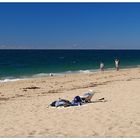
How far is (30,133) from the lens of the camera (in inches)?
376

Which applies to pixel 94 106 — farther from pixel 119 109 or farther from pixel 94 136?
pixel 94 136

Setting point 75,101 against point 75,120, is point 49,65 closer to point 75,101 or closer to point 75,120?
point 75,101

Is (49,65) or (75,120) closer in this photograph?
(75,120)

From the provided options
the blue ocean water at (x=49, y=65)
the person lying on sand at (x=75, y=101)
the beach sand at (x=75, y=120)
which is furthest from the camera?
the blue ocean water at (x=49, y=65)

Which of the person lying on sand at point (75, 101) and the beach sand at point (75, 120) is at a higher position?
the person lying on sand at point (75, 101)

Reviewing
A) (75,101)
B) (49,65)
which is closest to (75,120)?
(75,101)

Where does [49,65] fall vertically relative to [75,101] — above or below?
above

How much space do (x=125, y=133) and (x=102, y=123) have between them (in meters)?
1.31

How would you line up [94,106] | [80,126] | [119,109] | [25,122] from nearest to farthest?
1. [80,126]
2. [25,122]
3. [119,109]
4. [94,106]

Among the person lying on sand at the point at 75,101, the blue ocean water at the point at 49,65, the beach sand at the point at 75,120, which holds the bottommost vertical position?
the beach sand at the point at 75,120

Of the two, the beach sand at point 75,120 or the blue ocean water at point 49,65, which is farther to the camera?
the blue ocean water at point 49,65

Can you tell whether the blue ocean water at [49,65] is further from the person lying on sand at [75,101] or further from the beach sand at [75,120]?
the beach sand at [75,120]

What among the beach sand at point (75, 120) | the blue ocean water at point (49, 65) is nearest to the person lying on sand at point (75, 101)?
the beach sand at point (75, 120)

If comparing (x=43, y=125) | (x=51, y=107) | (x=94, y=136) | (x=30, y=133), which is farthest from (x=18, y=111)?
(x=94, y=136)
